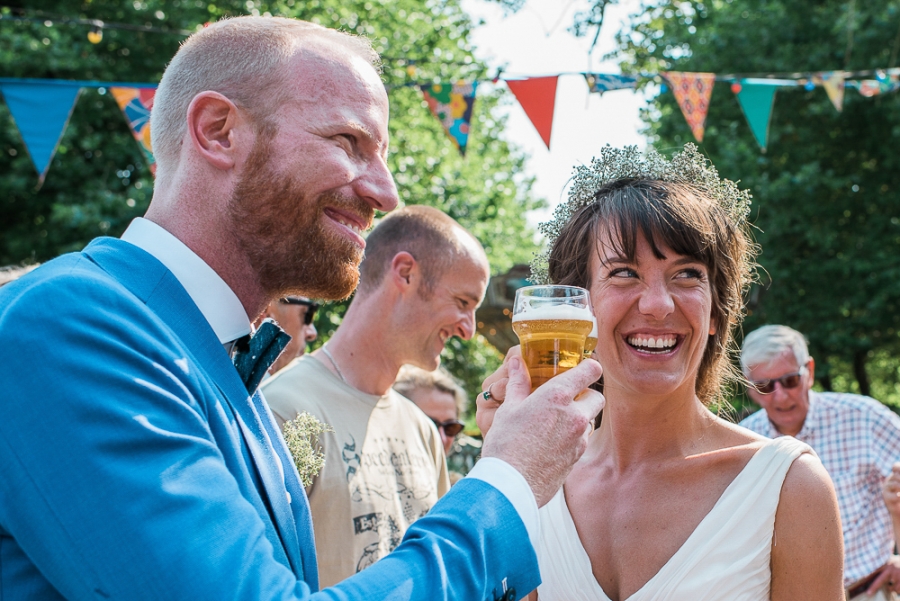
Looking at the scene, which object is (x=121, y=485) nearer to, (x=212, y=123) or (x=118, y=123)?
(x=212, y=123)

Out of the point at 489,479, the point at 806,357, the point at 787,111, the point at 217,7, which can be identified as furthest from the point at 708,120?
the point at 489,479

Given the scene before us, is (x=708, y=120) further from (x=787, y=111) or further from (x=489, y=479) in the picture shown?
(x=489, y=479)

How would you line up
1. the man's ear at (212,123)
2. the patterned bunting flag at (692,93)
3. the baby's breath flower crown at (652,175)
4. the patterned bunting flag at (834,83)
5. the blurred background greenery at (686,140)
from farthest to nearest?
the blurred background greenery at (686,140), the patterned bunting flag at (834,83), the patterned bunting flag at (692,93), the baby's breath flower crown at (652,175), the man's ear at (212,123)

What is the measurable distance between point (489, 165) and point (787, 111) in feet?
25.0

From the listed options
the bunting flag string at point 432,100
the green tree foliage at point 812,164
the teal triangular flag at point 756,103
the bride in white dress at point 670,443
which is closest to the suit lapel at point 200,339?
the bride in white dress at point 670,443

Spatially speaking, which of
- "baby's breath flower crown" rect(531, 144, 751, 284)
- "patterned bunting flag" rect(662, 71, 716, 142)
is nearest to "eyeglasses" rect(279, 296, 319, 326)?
"baby's breath flower crown" rect(531, 144, 751, 284)

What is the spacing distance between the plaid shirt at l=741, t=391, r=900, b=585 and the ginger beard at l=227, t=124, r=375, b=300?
14.8 feet

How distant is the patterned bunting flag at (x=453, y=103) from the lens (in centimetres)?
780

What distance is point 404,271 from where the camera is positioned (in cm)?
432

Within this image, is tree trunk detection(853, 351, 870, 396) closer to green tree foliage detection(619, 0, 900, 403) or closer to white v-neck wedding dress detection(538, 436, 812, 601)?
green tree foliage detection(619, 0, 900, 403)

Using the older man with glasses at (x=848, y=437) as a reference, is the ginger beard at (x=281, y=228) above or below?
above

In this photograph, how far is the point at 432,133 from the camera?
646 inches

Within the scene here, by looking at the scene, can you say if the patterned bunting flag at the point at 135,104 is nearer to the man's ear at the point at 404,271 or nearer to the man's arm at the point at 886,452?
the man's ear at the point at 404,271

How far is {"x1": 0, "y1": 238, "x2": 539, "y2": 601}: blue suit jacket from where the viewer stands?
127 cm
